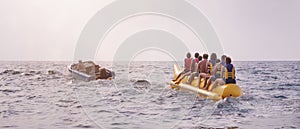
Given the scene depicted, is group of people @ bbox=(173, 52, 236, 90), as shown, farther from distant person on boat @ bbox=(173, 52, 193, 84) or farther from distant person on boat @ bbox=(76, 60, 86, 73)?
distant person on boat @ bbox=(76, 60, 86, 73)

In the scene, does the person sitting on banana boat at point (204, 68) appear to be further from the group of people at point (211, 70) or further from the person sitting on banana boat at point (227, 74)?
the person sitting on banana boat at point (227, 74)

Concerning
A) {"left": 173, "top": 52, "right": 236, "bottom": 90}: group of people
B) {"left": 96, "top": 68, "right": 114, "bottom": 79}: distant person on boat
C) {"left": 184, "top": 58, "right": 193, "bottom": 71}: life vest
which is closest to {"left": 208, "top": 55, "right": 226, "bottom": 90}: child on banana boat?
{"left": 173, "top": 52, "right": 236, "bottom": 90}: group of people

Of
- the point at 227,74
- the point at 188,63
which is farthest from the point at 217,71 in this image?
the point at 188,63

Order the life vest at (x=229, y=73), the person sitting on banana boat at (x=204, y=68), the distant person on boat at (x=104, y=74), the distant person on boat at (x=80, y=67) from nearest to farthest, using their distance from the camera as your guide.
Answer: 1. the life vest at (x=229, y=73)
2. the person sitting on banana boat at (x=204, y=68)
3. the distant person on boat at (x=104, y=74)
4. the distant person on boat at (x=80, y=67)

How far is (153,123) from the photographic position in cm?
942

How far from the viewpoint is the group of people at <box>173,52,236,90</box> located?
13.5 metres

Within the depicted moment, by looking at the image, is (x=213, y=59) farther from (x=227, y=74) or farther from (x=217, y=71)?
(x=227, y=74)

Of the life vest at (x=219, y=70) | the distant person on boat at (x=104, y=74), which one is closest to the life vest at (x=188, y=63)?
the life vest at (x=219, y=70)

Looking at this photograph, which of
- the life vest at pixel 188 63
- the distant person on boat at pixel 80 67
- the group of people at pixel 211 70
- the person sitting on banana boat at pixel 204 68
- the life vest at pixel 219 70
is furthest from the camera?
the distant person on boat at pixel 80 67

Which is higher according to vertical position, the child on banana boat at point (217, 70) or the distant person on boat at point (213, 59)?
the distant person on boat at point (213, 59)

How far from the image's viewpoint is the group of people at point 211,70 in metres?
13.5

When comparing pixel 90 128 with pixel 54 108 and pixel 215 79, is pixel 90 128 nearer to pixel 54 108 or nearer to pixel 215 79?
pixel 54 108

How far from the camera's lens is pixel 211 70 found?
1489cm

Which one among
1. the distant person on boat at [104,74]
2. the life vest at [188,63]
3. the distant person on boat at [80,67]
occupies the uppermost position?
the life vest at [188,63]
